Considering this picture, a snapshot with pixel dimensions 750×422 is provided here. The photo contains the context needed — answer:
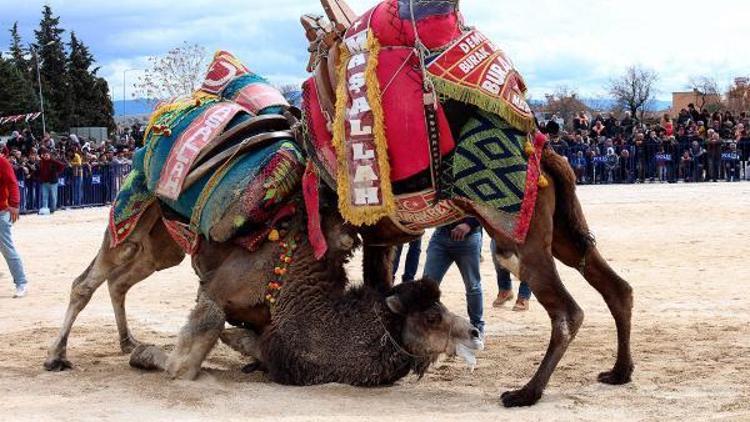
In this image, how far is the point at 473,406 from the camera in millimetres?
6320

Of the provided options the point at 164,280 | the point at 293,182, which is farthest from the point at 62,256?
the point at 293,182

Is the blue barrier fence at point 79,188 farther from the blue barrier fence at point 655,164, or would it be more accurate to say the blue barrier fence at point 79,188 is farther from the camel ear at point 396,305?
the camel ear at point 396,305

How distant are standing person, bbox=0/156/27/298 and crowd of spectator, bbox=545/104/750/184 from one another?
18.5 m

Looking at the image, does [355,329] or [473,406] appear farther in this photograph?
[355,329]

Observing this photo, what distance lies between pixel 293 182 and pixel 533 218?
1.79 metres

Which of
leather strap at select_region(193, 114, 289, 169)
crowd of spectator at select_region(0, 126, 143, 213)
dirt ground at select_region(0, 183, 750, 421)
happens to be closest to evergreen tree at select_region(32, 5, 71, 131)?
crowd of spectator at select_region(0, 126, 143, 213)

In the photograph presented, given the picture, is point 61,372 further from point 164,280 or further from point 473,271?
point 164,280

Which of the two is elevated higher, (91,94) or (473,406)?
(91,94)

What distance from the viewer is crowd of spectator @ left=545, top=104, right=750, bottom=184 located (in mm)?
29844

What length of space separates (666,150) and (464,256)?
75.7 feet

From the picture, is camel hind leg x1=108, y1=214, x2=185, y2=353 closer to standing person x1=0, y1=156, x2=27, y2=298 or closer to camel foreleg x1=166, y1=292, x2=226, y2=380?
camel foreleg x1=166, y1=292, x2=226, y2=380

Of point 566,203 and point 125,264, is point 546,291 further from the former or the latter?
→ point 125,264

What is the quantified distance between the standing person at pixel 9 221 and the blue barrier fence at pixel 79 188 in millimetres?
13304

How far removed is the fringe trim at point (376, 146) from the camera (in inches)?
256
